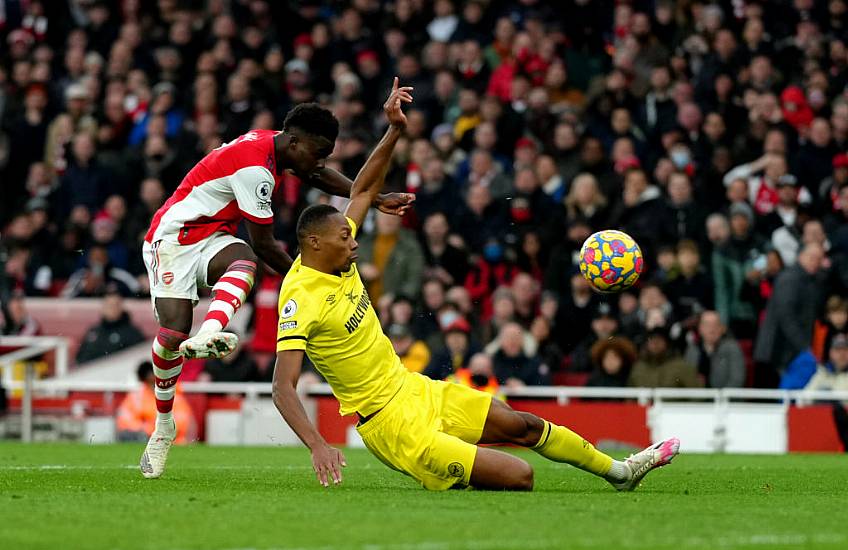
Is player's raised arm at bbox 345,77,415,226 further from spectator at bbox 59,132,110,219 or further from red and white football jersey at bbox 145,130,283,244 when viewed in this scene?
spectator at bbox 59,132,110,219

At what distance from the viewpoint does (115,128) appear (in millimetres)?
22016

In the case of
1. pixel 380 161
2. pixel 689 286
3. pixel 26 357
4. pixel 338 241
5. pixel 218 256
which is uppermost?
pixel 380 161

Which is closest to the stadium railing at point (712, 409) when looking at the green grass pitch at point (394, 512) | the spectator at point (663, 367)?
the spectator at point (663, 367)

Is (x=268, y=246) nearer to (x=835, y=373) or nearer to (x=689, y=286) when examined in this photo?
(x=689, y=286)

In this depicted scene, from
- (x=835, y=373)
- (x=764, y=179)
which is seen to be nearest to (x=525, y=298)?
(x=764, y=179)

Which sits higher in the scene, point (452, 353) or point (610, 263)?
point (610, 263)

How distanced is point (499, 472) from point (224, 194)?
9.96ft

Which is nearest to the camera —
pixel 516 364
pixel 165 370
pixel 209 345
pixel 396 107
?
pixel 209 345

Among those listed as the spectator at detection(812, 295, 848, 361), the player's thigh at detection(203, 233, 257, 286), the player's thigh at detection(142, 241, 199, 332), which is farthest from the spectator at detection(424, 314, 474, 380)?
the player's thigh at detection(142, 241, 199, 332)

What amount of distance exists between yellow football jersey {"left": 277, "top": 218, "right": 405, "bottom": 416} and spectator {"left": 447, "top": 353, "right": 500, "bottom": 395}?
756cm

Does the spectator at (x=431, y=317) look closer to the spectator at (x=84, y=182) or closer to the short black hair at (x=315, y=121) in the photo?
the spectator at (x=84, y=182)

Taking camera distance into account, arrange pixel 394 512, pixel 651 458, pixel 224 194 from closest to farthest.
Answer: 1. pixel 394 512
2. pixel 651 458
3. pixel 224 194

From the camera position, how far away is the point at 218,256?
10531 millimetres

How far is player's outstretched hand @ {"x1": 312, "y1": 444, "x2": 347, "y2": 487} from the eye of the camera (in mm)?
8156
